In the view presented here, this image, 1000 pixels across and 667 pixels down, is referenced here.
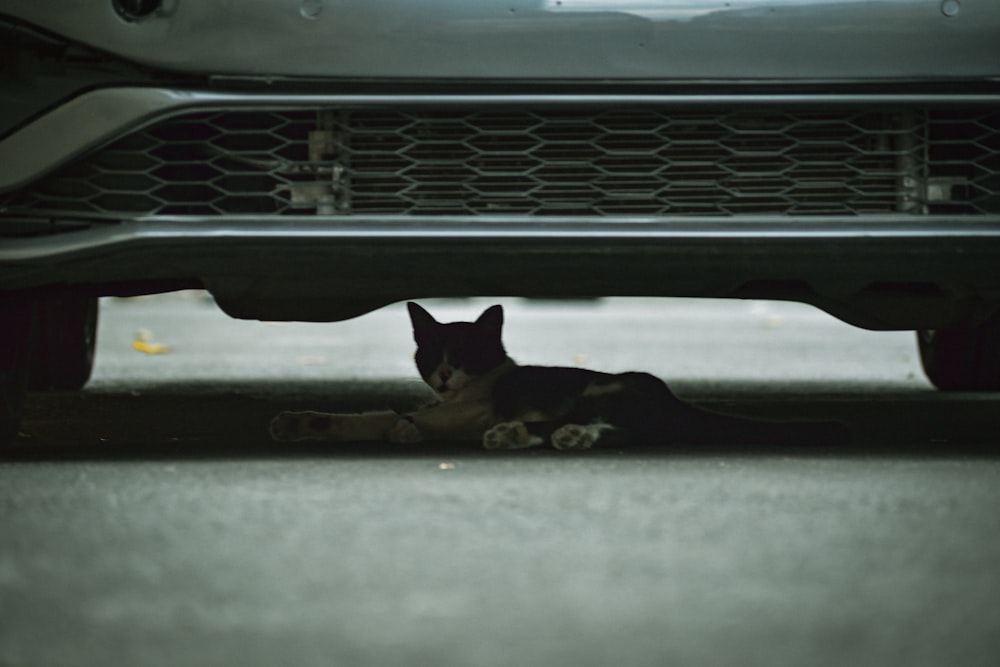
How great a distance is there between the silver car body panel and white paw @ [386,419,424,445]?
1.06 metres

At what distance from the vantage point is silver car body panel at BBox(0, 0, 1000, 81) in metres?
3.42

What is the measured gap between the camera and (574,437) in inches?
154

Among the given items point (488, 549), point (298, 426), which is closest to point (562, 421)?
point (298, 426)

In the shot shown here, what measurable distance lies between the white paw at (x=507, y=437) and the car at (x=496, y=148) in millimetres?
509

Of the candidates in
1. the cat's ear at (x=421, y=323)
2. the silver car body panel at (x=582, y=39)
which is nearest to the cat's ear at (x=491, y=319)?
the cat's ear at (x=421, y=323)

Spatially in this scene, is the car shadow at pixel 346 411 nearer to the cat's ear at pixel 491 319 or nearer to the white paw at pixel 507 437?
the white paw at pixel 507 437

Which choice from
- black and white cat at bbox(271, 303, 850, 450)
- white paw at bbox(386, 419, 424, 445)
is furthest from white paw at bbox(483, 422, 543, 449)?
white paw at bbox(386, 419, 424, 445)

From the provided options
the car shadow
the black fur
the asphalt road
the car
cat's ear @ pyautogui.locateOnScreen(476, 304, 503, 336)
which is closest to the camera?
the asphalt road

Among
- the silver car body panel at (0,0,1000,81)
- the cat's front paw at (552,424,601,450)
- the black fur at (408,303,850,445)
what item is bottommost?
the cat's front paw at (552,424,601,450)

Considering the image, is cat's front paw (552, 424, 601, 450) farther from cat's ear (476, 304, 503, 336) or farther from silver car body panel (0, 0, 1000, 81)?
silver car body panel (0, 0, 1000, 81)

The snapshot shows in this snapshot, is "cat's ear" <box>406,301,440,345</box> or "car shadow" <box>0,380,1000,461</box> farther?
"cat's ear" <box>406,301,440,345</box>

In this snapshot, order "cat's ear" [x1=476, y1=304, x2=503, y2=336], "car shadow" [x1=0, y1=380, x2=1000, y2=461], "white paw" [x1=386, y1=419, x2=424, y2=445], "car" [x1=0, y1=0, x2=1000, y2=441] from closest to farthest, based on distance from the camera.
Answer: "car" [x1=0, y1=0, x2=1000, y2=441] → "car shadow" [x1=0, y1=380, x2=1000, y2=461] → "white paw" [x1=386, y1=419, x2=424, y2=445] → "cat's ear" [x1=476, y1=304, x2=503, y2=336]

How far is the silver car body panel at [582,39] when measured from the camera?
3420 millimetres

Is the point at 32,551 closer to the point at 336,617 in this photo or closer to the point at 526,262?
the point at 336,617
